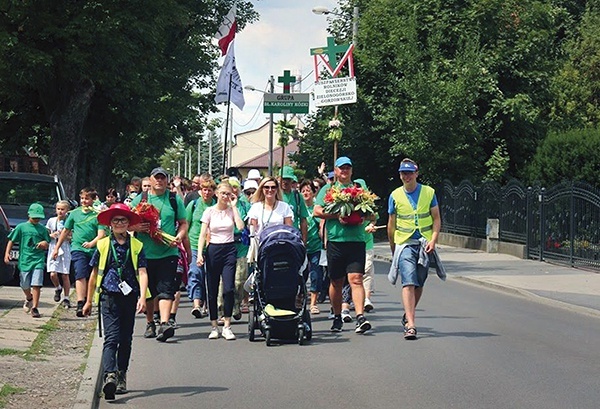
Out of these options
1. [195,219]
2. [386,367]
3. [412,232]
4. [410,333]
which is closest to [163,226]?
[195,219]

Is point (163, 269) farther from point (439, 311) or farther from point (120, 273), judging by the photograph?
point (439, 311)

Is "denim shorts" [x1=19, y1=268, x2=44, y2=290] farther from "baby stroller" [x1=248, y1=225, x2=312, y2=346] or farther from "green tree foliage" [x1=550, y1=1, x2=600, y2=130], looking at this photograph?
"green tree foliage" [x1=550, y1=1, x2=600, y2=130]

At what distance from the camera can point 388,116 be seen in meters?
37.9

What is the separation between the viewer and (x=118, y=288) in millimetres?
9195

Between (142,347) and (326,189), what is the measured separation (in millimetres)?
3147

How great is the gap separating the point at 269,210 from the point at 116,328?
4318 mm

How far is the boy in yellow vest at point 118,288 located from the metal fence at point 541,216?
16542 millimetres

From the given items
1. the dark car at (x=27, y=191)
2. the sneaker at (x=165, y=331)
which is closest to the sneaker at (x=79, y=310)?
the sneaker at (x=165, y=331)

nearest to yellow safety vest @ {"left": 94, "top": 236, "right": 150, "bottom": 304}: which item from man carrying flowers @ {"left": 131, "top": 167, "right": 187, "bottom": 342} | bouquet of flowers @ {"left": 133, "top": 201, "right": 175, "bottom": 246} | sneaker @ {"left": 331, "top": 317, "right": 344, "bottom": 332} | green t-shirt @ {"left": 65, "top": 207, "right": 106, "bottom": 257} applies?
bouquet of flowers @ {"left": 133, "top": 201, "right": 175, "bottom": 246}

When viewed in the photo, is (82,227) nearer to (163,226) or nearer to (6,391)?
(163,226)

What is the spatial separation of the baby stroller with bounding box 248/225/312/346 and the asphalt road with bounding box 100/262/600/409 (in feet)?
0.70

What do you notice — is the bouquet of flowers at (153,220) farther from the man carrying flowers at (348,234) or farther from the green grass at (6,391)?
the green grass at (6,391)

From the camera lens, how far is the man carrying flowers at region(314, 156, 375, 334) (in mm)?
13203

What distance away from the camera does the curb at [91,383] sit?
8.57 meters
